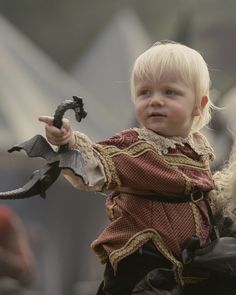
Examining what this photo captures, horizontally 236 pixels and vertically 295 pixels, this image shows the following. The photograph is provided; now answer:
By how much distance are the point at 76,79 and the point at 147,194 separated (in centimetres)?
739

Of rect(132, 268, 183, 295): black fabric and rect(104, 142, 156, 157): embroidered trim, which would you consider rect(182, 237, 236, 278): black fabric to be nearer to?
rect(132, 268, 183, 295): black fabric

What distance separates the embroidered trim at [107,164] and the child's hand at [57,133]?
11 cm

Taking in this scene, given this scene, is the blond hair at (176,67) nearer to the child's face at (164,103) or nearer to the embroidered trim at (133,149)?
the child's face at (164,103)

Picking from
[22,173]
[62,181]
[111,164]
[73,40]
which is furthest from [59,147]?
[73,40]

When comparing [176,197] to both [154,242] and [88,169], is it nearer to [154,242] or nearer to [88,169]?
[154,242]

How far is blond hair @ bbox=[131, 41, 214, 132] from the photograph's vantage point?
2455 mm

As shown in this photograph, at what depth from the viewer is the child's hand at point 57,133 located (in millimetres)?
2213

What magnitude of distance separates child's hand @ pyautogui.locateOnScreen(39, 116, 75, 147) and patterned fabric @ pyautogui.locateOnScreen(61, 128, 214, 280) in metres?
0.13

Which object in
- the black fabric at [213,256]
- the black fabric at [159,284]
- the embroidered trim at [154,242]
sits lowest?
the black fabric at [159,284]

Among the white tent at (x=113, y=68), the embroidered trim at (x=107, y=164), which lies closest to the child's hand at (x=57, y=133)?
the embroidered trim at (x=107, y=164)

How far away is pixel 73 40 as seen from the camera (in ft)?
37.7

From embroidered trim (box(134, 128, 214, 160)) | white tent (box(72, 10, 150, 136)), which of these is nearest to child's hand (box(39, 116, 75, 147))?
embroidered trim (box(134, 128, 214, 160))

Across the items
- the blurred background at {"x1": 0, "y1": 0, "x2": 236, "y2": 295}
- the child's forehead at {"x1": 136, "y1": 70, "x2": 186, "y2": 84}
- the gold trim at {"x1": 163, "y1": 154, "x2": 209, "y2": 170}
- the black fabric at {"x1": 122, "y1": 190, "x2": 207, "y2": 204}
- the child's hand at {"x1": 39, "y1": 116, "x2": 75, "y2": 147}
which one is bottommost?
the black fabric at {"x1": 122, "y1": 190, "x2": 207, "y2": 204}

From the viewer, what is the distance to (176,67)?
2459mm
